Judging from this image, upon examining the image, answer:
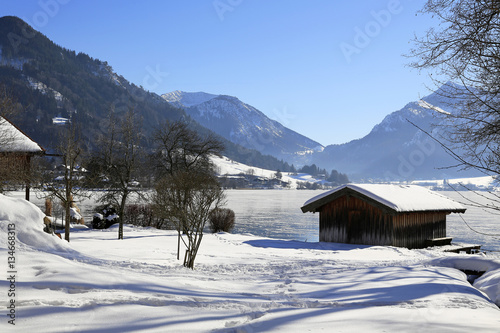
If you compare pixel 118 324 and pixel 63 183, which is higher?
pixel 63 183

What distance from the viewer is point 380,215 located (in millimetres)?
24516

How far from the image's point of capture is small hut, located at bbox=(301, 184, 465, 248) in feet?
79.0

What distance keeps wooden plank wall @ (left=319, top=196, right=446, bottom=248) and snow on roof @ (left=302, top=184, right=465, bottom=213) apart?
740mm

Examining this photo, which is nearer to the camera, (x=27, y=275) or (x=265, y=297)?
(x=27, y=275)

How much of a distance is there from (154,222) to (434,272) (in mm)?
38578

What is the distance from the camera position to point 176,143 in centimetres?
3244

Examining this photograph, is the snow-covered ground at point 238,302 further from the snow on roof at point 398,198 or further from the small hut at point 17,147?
the small hut at point 17,147

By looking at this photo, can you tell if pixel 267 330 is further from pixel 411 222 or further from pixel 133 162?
pixel 133 162

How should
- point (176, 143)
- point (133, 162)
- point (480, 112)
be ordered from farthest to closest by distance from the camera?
point (176, 143) < point (133, 162) < point (480, 112)

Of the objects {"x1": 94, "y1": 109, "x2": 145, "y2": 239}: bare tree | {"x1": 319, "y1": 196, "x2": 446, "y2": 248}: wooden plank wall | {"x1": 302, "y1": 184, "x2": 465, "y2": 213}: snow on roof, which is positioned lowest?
{"x1": 319, "y1": 196, "x2": 446, "y2": 248}: wooden plank wall

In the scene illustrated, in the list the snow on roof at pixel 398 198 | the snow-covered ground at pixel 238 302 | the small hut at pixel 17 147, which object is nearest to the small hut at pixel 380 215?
the snow on roof at pixel 398 198

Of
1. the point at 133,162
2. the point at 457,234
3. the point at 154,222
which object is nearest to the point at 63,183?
the point at 133,162

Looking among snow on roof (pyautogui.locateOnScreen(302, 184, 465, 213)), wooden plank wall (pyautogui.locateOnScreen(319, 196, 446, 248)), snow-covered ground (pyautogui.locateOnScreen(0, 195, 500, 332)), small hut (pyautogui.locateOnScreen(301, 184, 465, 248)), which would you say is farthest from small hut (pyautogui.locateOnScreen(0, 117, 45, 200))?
wooden plank wall (pyautogui.locateOnScreen(319, 196, 446, 248))

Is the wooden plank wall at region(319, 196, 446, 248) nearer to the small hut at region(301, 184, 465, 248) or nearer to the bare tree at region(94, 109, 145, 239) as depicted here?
the small hut at region(301, 184, 465, 248)
